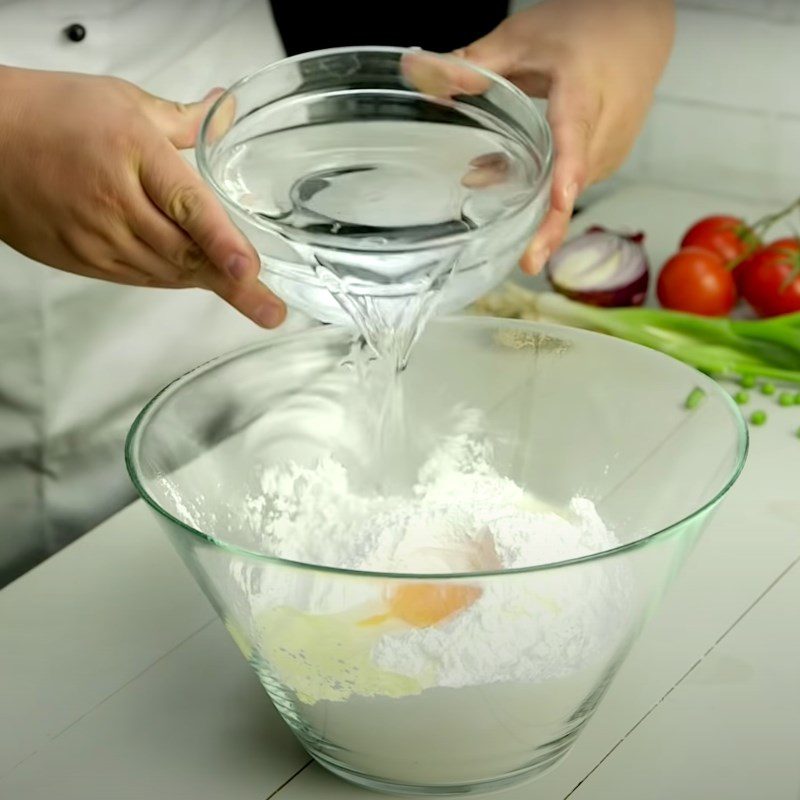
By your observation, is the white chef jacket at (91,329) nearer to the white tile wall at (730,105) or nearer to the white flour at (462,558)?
the white flour at (462,558)

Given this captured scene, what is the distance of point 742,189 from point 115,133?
1276mm

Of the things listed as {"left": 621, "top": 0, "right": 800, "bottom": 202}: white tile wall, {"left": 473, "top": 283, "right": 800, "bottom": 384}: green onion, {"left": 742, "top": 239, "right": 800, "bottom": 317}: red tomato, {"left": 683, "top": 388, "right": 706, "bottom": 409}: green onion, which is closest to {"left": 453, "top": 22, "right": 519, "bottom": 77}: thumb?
{"left": 683, "top": 388, "right": 706, "bottom": 409}: green onion

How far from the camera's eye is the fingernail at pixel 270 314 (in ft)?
3.05

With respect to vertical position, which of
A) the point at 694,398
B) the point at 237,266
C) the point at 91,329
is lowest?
the point at 91,329

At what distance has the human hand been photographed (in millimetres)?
978

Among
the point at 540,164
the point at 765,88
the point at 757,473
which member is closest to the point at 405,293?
the point at 540,164

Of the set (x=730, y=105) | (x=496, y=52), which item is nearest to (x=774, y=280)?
(x=730, y=105)

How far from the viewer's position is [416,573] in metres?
0.74

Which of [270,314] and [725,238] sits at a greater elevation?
[270,314]

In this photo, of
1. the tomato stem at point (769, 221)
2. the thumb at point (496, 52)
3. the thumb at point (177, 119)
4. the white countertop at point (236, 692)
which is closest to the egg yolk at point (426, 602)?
the white countertop at point (236, 692)

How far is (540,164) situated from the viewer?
0.87 m

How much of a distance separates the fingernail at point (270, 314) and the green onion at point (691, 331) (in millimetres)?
599

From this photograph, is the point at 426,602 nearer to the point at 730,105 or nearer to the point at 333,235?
the point at 333,235

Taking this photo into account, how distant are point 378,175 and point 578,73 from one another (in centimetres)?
25
